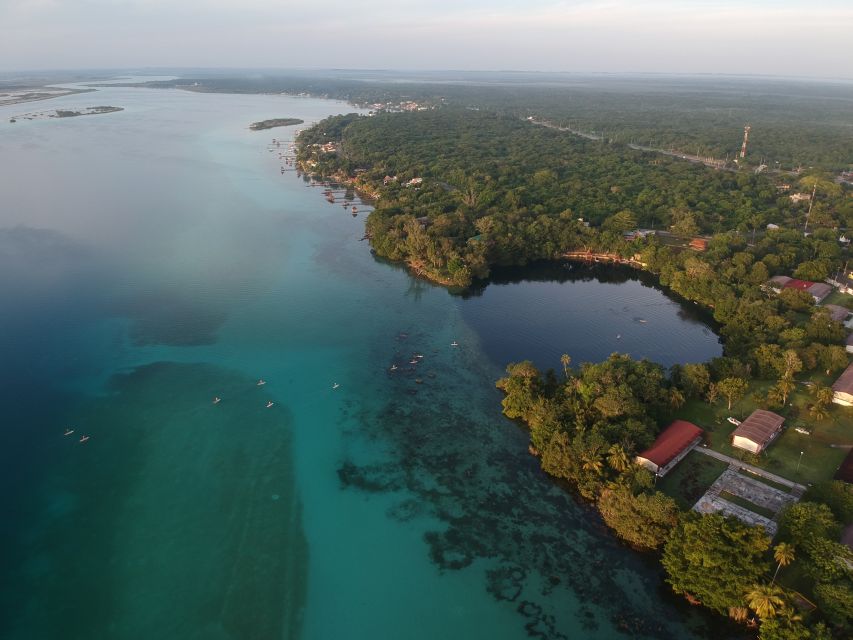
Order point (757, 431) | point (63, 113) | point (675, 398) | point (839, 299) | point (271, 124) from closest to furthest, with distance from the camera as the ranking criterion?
point (757, 431) → point (675, 398) → point (839, 299) → point (271, 124) → point (63, 113)

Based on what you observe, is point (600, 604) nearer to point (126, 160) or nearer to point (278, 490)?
point (278, 490)

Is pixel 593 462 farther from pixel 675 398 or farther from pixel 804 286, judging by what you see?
pixel 804 286

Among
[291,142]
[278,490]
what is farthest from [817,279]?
[291,142]

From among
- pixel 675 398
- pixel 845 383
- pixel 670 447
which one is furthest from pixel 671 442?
pixel 845 383

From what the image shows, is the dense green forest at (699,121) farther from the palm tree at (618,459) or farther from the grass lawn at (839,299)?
the palm tree at (618,459)

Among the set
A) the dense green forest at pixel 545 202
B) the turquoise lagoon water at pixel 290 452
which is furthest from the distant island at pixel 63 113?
the turquoise lagoon water at pixel 290 452

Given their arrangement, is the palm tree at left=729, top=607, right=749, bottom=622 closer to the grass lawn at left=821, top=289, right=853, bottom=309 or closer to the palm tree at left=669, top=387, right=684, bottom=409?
the palm tree at left=669, top=387, right=684, bottom=409

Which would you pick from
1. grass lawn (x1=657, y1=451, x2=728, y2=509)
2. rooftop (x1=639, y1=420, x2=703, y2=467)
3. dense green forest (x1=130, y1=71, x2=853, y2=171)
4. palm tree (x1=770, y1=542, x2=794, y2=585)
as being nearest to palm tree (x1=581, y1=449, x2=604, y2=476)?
rooftop (x1=639, y1=420, x2=703, y2=467)
